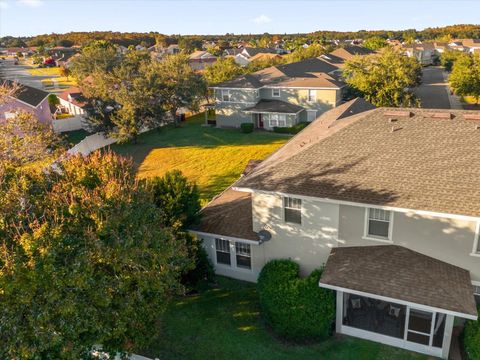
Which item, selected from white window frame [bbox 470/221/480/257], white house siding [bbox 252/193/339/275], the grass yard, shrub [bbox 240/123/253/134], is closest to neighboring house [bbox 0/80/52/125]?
the grass yard

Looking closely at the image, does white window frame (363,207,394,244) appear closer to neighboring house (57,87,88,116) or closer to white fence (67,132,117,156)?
white fence (67,132,117,156)

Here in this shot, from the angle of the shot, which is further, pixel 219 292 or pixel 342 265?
pixel 219 292

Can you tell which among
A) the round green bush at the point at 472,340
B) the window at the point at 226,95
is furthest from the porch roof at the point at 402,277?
the window at the point at 226,95

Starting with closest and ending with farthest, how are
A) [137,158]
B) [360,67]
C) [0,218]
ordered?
[0,218] → [137,158] → [360,67]

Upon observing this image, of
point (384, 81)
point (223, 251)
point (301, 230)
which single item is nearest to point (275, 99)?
point (384, 81)

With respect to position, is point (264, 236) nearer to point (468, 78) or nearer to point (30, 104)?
point (30, 104)

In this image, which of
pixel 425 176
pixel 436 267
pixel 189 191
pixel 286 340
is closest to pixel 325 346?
pixel 286 340

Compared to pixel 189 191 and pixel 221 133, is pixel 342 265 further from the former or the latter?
pixel 221 133
